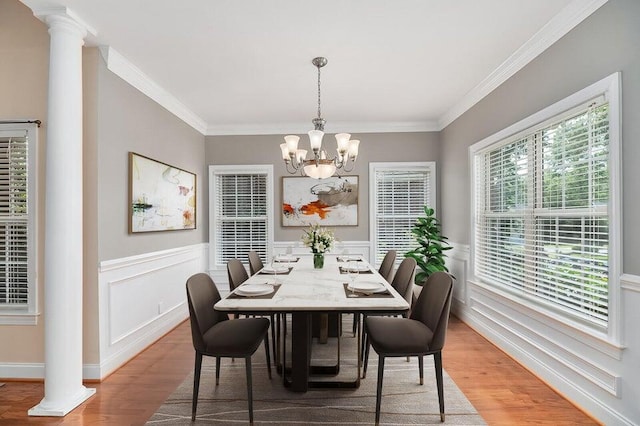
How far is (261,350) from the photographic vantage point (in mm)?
3420

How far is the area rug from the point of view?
2.23 metres

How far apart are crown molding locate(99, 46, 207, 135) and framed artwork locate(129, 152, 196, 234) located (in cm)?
69

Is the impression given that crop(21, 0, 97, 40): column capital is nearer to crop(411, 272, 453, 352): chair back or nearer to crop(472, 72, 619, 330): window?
crop(411, 272, 453, 352): chair back

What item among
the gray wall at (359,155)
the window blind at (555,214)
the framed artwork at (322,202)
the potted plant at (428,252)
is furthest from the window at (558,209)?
the framed artwork at (322,202)

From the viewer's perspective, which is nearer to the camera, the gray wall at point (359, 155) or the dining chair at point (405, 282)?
the dining chair at point (405, 282)

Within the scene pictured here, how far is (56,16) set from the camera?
2.39m

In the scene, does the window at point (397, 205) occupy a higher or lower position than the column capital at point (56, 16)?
lower

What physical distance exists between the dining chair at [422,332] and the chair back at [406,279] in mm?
443

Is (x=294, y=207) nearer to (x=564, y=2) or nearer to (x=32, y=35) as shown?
(x=32, y=35)

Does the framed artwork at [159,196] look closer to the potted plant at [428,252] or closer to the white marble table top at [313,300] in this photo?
the white marble table top at [313,300]

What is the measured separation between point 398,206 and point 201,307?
12.2ft

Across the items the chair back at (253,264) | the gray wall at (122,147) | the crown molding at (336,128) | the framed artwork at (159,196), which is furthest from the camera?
the crown molding at (336,128)

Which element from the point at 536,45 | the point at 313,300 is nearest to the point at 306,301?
the point at 313,300

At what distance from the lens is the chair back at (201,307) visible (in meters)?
2.21
